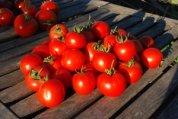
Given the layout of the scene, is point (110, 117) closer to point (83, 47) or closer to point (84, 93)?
point (84, 93)

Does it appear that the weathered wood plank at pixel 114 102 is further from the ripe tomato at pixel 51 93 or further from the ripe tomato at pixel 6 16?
the ripe tomato at pixel 6 16

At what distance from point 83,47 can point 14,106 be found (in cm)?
64

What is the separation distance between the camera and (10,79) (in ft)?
7.41

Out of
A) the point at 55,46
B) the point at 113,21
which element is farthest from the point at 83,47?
the point at 113,21

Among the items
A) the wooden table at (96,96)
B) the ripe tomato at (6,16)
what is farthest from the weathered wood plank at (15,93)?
the ripe tomato at (6,16)

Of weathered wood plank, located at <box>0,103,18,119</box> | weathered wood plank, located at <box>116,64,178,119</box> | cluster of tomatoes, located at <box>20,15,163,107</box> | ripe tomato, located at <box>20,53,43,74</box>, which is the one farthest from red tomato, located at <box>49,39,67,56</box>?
weathered wood plank, located at <box>116,64,178,119</box>

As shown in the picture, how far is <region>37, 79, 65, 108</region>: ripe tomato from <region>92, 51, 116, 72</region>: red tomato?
0.95 feet

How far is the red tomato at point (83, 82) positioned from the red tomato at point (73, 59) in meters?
0.09

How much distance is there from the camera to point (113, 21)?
11.2ft

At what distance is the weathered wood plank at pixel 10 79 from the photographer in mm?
2199

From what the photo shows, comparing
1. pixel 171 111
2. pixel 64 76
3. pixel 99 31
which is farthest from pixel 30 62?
pixel 171 111

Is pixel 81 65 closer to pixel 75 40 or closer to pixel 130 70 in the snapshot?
pixel 75 40

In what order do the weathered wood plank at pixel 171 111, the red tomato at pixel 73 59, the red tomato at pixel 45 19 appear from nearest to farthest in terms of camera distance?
the red tomato at pixel 73 59, the weathered wood plank at pixel 171 111, the red tomato at pixel 45 19

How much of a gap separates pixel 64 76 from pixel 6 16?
1.34 meters
